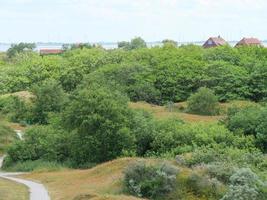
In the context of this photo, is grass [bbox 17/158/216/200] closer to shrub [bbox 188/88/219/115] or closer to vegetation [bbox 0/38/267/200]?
vegetation [bbox 0/38/267/200]

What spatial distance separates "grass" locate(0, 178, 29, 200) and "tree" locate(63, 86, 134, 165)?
439 inches

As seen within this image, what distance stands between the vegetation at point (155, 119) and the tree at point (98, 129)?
0.08 metres

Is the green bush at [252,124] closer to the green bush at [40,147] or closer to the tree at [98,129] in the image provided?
the tree at [98,129]

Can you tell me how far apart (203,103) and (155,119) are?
61.2 feet

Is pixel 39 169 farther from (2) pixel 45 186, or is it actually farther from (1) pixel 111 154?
(2) pixel 45 186

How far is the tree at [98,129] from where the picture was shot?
1722 inches

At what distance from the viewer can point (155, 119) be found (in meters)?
51.6

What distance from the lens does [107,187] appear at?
28.3 meters

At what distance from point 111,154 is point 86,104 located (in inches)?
178

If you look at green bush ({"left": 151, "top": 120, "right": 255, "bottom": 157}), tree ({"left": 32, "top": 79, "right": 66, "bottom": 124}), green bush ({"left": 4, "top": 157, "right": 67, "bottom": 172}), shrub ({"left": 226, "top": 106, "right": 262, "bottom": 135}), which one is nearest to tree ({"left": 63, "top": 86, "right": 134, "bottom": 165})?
green bush ({"left": 4, "top": 157, "right": 67, "bottom": 172})

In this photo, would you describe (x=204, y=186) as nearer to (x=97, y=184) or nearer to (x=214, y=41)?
(x=97, y=184)

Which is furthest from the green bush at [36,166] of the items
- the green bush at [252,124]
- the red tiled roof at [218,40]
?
the red tiled roof at [218,40]

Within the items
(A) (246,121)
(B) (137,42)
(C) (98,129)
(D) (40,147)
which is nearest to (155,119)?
(A) (246,121)

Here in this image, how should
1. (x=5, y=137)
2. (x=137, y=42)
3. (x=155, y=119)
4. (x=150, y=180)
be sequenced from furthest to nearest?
1. (x=137, y=42)
2. (x=5, y=137)
3. (x=155, y=119)
4. (x=150, y=180)
